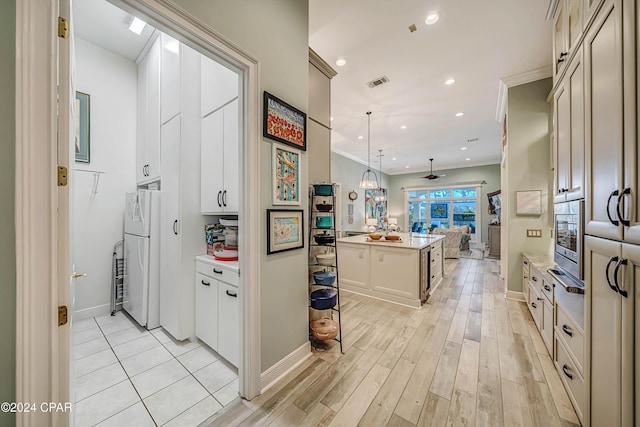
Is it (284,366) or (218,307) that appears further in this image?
(218,307)

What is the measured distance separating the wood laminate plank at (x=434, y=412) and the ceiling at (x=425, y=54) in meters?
3.31

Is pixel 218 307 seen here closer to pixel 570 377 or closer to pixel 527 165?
pixel 570 377

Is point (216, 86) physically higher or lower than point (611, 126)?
higher

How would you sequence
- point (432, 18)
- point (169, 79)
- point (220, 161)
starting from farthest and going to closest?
point (169, 79), point (432, 18), point (220, 161)

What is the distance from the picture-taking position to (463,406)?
1.54m

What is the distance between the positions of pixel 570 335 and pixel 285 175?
2.27m

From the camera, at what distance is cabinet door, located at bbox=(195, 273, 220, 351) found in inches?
82.7

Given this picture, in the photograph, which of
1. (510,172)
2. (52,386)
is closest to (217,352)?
(52,386)

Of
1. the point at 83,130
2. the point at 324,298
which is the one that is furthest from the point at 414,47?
the point at 83,130

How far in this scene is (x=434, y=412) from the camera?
1497 millimetres

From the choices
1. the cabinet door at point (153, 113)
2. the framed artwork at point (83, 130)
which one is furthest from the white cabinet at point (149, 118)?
the framed artwork at point (83, 130)

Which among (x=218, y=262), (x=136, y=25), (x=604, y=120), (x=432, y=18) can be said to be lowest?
(x=218, y=262)

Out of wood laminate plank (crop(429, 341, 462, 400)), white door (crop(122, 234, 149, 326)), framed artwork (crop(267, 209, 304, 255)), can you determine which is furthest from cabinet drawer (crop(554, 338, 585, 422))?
white door (crop(122, 234, 149, 326))

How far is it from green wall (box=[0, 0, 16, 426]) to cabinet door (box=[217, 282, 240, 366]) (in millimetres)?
1194
